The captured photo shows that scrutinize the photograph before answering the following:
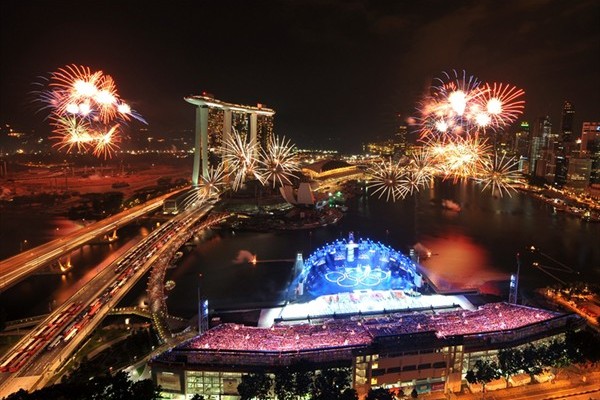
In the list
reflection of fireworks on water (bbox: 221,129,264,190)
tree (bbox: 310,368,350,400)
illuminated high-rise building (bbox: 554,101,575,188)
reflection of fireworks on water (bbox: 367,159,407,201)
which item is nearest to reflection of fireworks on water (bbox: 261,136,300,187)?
reflection of fireworks on water (bbox: 221,129,264,190)

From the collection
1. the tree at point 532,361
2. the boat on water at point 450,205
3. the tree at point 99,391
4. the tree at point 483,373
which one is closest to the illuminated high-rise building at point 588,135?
the boat on water at point 450,205

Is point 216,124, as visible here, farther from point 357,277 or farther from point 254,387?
point 254,387

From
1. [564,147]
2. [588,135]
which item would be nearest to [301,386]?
[588,135]

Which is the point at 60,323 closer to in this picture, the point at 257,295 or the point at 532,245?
the point at 257,295

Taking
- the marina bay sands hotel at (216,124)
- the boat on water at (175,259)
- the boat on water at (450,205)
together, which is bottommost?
the boat on water at (175,259)

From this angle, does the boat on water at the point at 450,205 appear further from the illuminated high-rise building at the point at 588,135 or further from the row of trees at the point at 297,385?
the row of trees at the point at 297,385

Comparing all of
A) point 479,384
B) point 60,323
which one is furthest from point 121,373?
point 479,384
